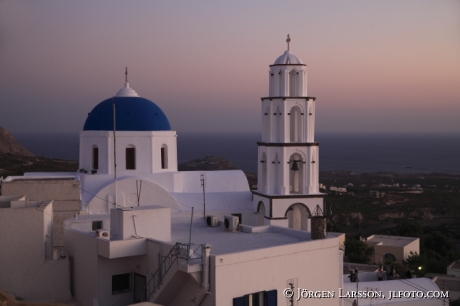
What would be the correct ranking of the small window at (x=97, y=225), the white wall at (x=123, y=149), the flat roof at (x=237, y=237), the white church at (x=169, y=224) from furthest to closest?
the white wall at (x=123, y=149)
the small window at (x=97, y=225)
the flat roof at (x=237, y=237)
the white church at (x=169, y=224)

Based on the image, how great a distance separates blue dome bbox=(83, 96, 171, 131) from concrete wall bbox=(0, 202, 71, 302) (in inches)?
332

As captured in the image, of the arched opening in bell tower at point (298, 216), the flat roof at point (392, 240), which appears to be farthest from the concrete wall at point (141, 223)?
the flat roof at point (392, 240)

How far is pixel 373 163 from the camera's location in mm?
131625

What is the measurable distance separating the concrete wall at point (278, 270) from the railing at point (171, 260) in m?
0.49

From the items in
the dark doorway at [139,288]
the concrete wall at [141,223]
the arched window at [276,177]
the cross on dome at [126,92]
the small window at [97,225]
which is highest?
the cross on dome at [126,92]

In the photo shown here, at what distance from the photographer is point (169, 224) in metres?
14.0

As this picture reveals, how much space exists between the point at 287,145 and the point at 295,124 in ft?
3.13

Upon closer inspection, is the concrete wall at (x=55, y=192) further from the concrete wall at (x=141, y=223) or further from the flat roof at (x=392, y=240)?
the flat roof at (x=392, y=240)

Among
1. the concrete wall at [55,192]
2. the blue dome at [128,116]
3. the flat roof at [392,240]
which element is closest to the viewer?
the concrete wall at [55,192]

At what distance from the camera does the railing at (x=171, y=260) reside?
38.1ft

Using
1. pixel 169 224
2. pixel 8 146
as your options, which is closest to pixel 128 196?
pixel 169 224

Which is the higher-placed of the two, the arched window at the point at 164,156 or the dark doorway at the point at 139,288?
the arched window at the point at 164,156

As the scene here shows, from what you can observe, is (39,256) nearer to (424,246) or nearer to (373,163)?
(424,246)

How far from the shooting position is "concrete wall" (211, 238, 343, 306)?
11.4 meters
